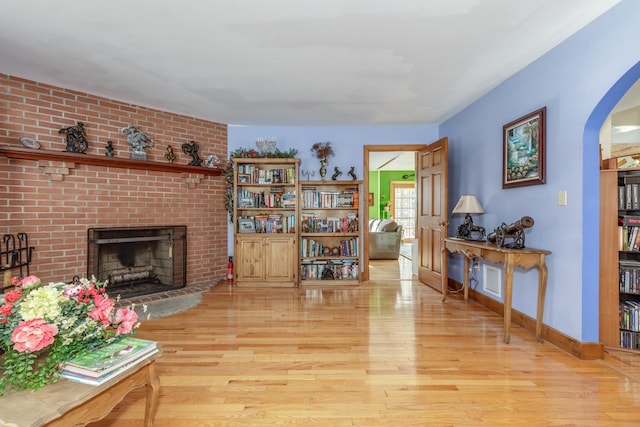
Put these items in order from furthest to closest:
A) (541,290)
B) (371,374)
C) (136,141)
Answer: (136,141) < (541,290) < (371,374)

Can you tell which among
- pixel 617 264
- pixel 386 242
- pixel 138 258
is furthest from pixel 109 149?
pixel 386 242

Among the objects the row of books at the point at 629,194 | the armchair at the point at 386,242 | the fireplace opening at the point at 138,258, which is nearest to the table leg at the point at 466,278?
the row of books at the point at 629,194

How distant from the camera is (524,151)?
3.01 metres

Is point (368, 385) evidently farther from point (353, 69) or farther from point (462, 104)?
point (462, 104)

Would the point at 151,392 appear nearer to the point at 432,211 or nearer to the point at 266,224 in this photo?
the point at 266,224

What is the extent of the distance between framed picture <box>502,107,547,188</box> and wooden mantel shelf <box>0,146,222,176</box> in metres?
3.70

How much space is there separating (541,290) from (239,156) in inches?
157

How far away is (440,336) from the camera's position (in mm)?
2838

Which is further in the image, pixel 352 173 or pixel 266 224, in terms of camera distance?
pixel 352 173

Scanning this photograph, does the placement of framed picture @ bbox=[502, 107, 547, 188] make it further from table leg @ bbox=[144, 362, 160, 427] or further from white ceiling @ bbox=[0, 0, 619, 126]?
table leg @ bbox=[144, 362, 160, 427]

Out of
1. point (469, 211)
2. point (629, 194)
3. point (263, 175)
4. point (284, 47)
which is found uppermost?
point (284, 47)

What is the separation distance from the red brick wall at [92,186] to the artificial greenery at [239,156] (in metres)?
0.11

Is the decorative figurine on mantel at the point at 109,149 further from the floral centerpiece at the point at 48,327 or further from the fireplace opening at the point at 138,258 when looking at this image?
the floral centerpiece at the point at 48,327

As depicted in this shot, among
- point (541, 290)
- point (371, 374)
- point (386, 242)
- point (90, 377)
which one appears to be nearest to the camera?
point (90, 377)
